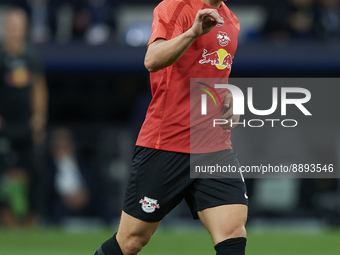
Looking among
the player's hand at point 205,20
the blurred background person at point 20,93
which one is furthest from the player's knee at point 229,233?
the blurred background person at point 20,93

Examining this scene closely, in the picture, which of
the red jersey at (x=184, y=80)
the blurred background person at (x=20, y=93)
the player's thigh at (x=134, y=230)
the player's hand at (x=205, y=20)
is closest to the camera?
the player's hand at (x=205, y=20)

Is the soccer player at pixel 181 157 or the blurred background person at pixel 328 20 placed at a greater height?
the soccer player at pixel 181 157

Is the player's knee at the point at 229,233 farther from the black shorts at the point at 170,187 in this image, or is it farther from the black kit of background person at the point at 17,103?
the black kit of background person at the point at 17,103

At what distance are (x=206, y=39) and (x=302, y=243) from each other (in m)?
4.15

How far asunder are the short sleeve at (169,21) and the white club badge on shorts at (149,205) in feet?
2.94

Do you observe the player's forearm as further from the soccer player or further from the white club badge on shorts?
the white club badge on shorts

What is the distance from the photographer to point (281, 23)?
28.4 feet

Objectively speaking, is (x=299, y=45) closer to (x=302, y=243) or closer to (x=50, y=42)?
(x=302, y=243)

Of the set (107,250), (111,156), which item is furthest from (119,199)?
(107,250)

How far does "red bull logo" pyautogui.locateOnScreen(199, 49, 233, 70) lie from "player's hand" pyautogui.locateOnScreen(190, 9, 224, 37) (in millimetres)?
320

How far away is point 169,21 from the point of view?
2959 millimetres

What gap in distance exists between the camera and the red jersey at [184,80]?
305cm

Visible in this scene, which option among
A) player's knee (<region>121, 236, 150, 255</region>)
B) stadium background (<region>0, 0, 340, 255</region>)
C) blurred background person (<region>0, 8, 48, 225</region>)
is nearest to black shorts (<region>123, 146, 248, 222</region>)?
player's knee (<region>121, 236, 150, 255</region>)

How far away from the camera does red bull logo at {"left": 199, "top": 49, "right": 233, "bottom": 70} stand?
3.07 meters
